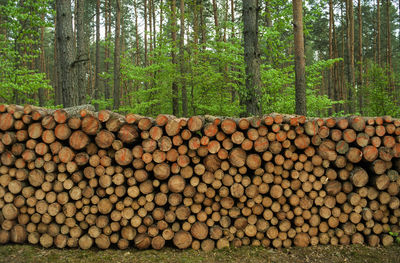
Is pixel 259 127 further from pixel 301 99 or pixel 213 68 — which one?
pixel 213 68

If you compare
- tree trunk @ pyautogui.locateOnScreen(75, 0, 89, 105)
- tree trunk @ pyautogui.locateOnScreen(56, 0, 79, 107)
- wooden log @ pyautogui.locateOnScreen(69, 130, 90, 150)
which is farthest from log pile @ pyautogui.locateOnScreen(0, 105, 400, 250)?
tree trunk @ pyautogui.locateOnScreen(75, 0, 89, 105)

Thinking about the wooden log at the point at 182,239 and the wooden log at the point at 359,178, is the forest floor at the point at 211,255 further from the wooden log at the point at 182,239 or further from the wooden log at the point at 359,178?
the wooden log at the point at 359,178

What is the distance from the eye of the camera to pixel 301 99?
659 centimetres

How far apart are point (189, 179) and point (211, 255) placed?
0.98 metres

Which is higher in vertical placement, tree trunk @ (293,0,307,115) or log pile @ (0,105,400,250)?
tree trunk @ (293,0,307,115)

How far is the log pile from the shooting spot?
3.19 m

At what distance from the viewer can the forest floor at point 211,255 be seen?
297 cm

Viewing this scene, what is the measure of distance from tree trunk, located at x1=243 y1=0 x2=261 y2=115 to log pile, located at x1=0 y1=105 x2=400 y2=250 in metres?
2.96

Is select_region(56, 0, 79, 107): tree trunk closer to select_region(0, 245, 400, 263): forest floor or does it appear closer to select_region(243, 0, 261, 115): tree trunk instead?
select_region(0, 245, 400, 263): forest floor

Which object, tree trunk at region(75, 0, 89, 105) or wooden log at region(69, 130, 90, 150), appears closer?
wooden log at region(69, 130, 90, 150)

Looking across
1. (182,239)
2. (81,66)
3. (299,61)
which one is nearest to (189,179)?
(182,239)

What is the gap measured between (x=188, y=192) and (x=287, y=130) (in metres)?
1.52

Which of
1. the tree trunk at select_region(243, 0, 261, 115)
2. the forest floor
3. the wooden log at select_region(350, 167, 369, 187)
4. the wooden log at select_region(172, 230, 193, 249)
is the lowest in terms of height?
the forest floor

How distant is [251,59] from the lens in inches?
251
